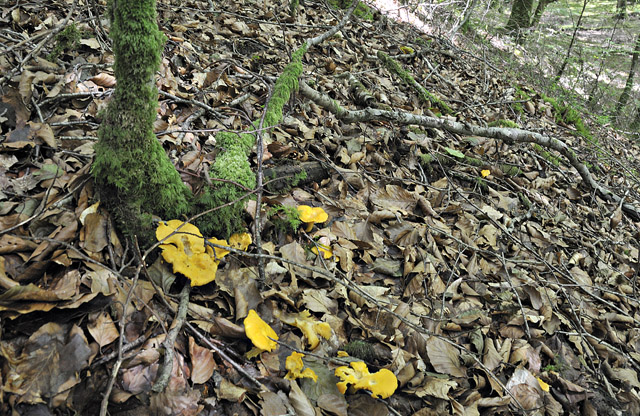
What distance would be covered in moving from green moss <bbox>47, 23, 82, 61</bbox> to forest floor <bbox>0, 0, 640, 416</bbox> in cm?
3

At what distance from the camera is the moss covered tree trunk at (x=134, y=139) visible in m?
1.72

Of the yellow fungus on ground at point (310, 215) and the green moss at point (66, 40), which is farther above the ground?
the green moss at point (66, 40)

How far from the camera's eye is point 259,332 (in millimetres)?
1989

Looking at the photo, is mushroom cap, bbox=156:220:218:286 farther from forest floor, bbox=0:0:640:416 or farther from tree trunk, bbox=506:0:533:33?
tree trunk, bbox=506:0:533:33

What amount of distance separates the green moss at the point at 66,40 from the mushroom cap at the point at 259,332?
271 cm

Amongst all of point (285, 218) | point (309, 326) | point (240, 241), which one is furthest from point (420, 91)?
point (309, 326)

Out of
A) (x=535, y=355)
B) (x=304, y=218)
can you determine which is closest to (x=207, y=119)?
(x=304, y=218)

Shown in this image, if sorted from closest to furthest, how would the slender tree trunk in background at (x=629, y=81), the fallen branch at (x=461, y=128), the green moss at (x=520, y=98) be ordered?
the fallen branch at (x=461, y=128)
the green moss at (x=520, y=98)
the slender tree trunk in background at (x=629, y=81)

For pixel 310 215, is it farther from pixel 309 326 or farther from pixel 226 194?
pixel 309 326

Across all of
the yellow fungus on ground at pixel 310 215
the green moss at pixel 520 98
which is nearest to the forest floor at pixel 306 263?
the yellow fungus on ground at pixel 310 215

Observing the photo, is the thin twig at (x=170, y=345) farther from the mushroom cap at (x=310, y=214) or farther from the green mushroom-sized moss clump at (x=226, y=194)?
the mushroom cap at (x=310, y=214)

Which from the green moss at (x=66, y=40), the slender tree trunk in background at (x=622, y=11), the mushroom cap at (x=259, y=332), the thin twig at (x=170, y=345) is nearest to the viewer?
the thin twig at (x=170, y=345)

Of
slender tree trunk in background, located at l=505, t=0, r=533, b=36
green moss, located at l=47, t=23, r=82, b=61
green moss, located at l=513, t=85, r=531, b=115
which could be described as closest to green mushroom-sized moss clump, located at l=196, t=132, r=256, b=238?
green moss, located at l=47, t=23, r=82, b=61

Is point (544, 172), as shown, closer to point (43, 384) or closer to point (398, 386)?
point (398, 386)
